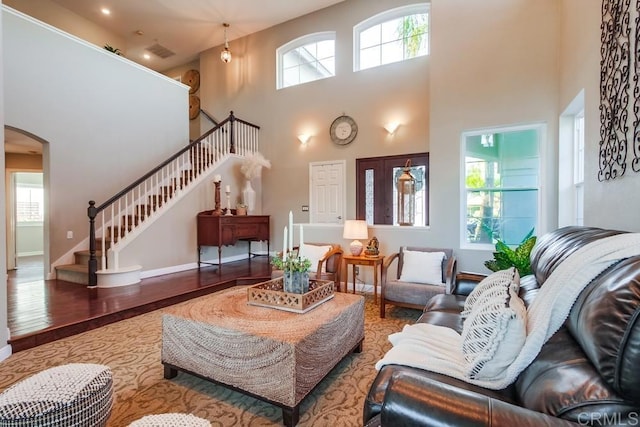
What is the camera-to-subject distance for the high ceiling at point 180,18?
6.35m

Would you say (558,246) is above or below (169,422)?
above

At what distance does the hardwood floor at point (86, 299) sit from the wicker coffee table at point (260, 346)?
1.50 m

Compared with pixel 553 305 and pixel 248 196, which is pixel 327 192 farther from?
pixel 553 305

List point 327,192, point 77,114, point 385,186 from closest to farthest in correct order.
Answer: point 77,114
point 385,186
point 327,192

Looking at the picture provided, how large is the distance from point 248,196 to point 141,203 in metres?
2.02

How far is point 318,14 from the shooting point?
667 centimetres

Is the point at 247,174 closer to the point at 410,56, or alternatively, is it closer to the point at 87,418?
the point at 410,56

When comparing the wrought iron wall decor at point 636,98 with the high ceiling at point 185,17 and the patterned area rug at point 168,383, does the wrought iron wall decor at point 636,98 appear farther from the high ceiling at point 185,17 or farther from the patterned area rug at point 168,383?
the high ceiling at point 185,17

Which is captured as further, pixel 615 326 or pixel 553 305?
pixel 553 305

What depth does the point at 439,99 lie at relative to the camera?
13.9 ft

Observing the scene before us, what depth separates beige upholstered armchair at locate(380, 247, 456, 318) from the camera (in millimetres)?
3432

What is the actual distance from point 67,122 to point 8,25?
139 cm

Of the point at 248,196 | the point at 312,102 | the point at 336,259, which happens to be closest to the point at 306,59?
the point at 312,102

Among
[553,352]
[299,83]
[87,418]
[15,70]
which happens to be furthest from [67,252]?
[553,352]
